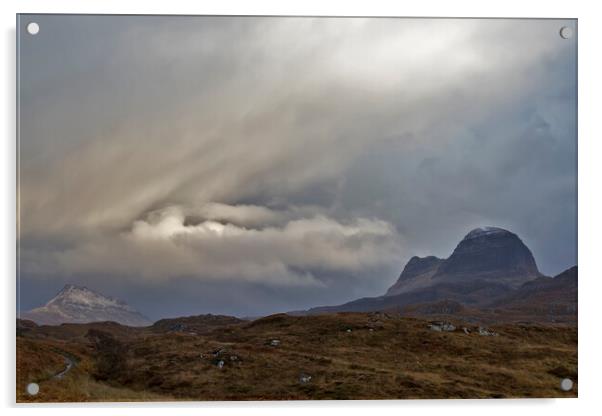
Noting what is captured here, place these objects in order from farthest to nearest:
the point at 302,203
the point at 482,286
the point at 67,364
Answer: the point at 482,286 → the point at 302,203 → the point at 67,364

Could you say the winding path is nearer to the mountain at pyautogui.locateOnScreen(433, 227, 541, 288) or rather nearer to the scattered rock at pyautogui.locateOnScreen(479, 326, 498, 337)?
the mountain at pyautogui.locateOnScreen(433, 227, 541, 288)

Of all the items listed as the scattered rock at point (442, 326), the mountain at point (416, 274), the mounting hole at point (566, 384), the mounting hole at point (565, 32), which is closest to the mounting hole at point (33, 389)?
the mountain at point (416, 274)

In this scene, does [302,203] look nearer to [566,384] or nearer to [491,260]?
[491,260]

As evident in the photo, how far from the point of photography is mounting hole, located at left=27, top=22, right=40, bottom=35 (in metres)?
10.4

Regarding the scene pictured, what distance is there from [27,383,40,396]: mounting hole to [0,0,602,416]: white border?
273 millimetres

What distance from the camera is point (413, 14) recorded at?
1065 centimetres

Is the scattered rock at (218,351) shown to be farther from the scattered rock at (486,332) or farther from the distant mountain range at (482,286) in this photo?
→ the scattered rock at (486,332)

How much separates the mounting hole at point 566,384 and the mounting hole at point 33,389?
8.76 metres

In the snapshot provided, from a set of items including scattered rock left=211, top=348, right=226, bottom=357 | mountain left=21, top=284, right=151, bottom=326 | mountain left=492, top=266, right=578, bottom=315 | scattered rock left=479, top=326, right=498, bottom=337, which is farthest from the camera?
scattered rock left=479, top=326, right=498, bottom=337

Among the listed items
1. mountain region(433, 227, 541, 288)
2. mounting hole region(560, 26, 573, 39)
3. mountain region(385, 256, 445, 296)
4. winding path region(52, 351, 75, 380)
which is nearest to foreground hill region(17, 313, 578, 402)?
winding path region(52, 351, 75, 380)

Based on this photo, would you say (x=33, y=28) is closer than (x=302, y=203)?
Yes

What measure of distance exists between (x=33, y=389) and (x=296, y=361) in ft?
14.3

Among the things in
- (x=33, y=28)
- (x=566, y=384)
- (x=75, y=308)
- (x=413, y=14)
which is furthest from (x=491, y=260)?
(x=33, y=28)

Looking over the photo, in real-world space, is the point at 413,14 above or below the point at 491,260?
above
